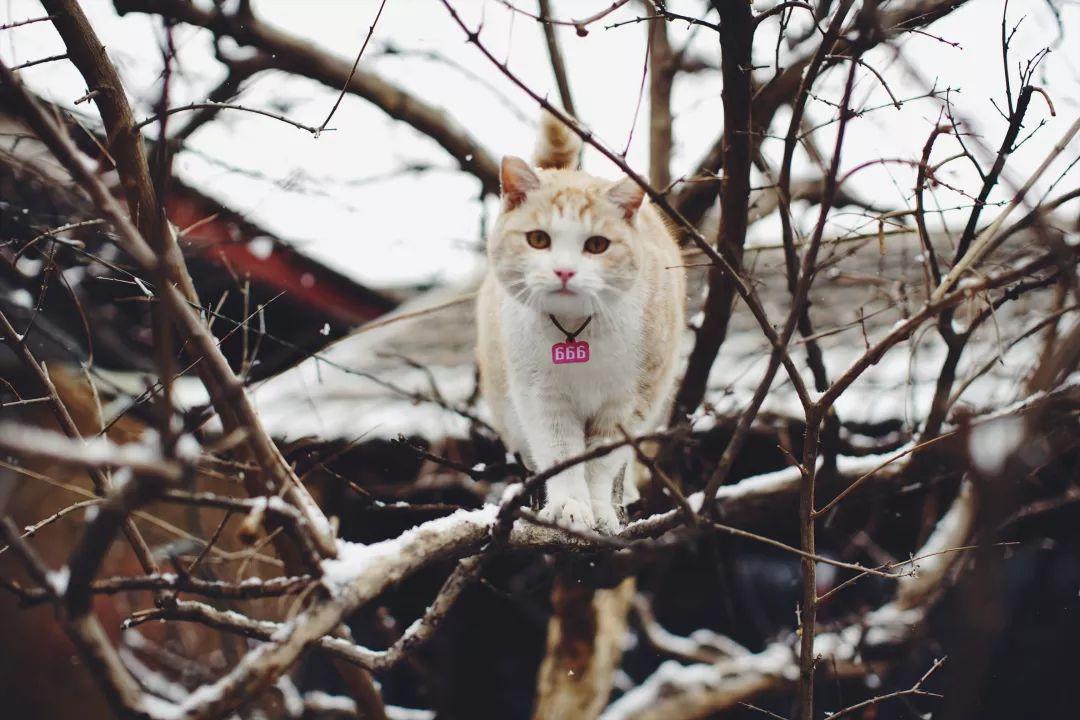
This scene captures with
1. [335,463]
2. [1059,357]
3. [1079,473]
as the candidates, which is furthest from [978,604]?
[335,463]

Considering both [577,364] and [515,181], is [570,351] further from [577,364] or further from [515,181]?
[515,181]

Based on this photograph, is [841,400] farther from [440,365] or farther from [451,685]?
[451,685]

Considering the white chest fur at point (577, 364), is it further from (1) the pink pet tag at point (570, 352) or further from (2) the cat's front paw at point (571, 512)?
(2) the cat's front paw at point (571, 512)

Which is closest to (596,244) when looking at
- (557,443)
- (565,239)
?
(565,239)

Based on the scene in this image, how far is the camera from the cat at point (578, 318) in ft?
7.50

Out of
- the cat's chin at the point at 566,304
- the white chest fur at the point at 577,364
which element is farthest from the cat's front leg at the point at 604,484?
the cat's chin at the point at 566,304

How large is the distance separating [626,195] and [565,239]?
0.25 m

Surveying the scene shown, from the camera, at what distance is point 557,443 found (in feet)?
8.00

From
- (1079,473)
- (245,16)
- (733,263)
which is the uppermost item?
(245,16)

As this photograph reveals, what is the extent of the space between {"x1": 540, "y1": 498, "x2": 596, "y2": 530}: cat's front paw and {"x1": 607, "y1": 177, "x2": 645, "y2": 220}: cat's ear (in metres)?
0.90

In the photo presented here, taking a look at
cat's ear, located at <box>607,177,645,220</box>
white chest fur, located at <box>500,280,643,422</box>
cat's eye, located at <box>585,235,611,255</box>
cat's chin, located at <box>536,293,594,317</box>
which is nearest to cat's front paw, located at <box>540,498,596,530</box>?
white chest fur, located at <box>500,280,643,422</box>

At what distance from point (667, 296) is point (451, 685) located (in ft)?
10.5

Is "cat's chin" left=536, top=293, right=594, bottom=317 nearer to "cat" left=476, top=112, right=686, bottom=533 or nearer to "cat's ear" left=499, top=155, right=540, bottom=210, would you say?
"cat" left=476, top=112, right=686, bottom=533

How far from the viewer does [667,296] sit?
8.66ft
